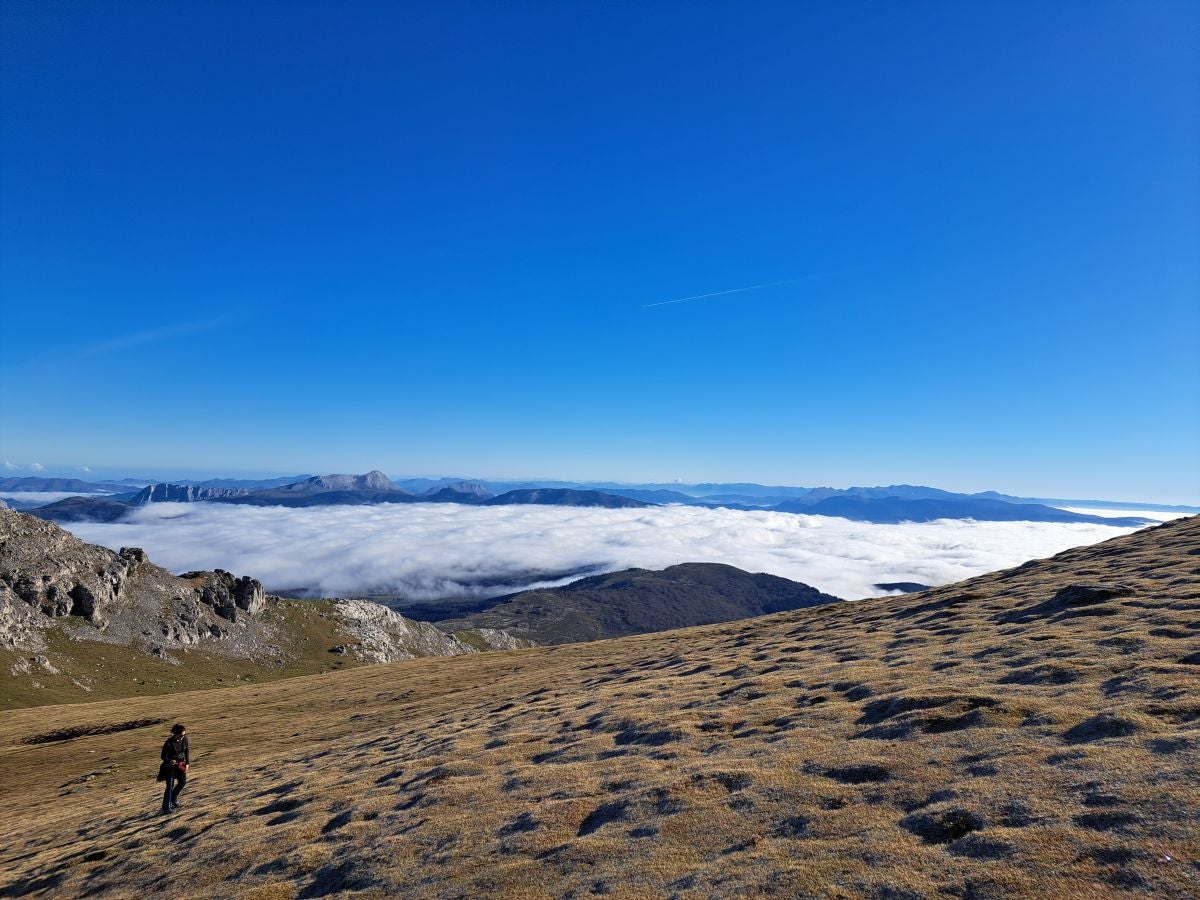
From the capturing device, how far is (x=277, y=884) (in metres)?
17.9

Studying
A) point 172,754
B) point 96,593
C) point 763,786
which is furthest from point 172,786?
point 96,593

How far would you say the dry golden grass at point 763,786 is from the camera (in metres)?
12.5

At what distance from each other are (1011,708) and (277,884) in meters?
24.3

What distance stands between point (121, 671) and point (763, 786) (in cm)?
17958

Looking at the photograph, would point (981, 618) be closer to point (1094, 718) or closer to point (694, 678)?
point (694, 678)

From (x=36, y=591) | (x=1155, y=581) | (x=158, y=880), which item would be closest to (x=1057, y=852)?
(x=158, y=880)

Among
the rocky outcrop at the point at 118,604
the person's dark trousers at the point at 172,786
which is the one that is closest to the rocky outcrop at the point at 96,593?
the rocky outcrop at the point at 118,604

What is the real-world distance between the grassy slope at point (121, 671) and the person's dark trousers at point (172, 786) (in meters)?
122

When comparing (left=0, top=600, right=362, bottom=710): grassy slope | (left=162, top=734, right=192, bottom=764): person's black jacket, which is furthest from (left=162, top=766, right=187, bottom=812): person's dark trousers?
(left=0, top=600, right=362, bottom=710): grassy slope

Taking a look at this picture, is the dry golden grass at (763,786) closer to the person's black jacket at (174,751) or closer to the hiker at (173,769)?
the hiker at (173,769)

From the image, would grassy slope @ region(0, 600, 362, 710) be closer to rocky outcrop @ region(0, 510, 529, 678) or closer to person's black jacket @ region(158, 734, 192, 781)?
rocky outcrop @ region(0, 510, 529, 678)

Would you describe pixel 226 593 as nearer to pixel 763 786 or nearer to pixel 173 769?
pixel 173 769

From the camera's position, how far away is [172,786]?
30.1 m

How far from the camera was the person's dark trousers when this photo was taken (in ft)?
98.0
